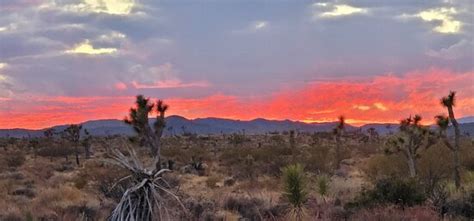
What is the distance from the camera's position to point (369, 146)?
49906 mm

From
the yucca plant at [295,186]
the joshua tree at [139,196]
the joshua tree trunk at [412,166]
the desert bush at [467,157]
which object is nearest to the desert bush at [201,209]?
the yucca plant at [295,186]

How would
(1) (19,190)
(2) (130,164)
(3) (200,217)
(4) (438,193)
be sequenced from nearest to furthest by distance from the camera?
1. (2) (130,164)
2. (3) (200,217)
3. (4) (438,193)
4. (1) (19,190)

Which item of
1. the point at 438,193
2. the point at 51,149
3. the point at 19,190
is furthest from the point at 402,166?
the point at 51,149

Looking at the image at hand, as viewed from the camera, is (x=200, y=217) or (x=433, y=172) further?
(x=433, y=172)

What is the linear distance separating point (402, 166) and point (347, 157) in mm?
17875

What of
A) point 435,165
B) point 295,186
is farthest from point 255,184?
point 295,186

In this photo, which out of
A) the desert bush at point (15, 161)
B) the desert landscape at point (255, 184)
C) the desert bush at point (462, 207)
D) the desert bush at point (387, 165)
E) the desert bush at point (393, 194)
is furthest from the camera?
the desert bush at point (15, 161)

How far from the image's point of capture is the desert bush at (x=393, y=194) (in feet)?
53.5

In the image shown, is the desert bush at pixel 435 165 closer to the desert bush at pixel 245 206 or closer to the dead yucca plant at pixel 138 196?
the desert bush at pixel 245 206

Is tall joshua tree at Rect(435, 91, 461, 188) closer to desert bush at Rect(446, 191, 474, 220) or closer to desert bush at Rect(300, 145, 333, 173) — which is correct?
desert bush at Rect(446, 191, 474, 220)

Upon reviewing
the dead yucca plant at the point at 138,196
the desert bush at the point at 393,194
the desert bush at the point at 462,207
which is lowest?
the desert bush at the point at 462,207

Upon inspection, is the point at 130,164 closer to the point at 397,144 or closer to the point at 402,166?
the point at 397,144

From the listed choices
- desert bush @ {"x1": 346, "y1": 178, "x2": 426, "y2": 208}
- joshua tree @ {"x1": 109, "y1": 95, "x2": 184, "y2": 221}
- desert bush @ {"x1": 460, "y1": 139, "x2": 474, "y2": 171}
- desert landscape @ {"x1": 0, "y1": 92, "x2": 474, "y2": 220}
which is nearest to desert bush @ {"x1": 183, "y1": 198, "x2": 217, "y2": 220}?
desert landscape @ {"x1": 0, "y1": 92, "x2": 474, "y2": 220}

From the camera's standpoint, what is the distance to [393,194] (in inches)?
647
